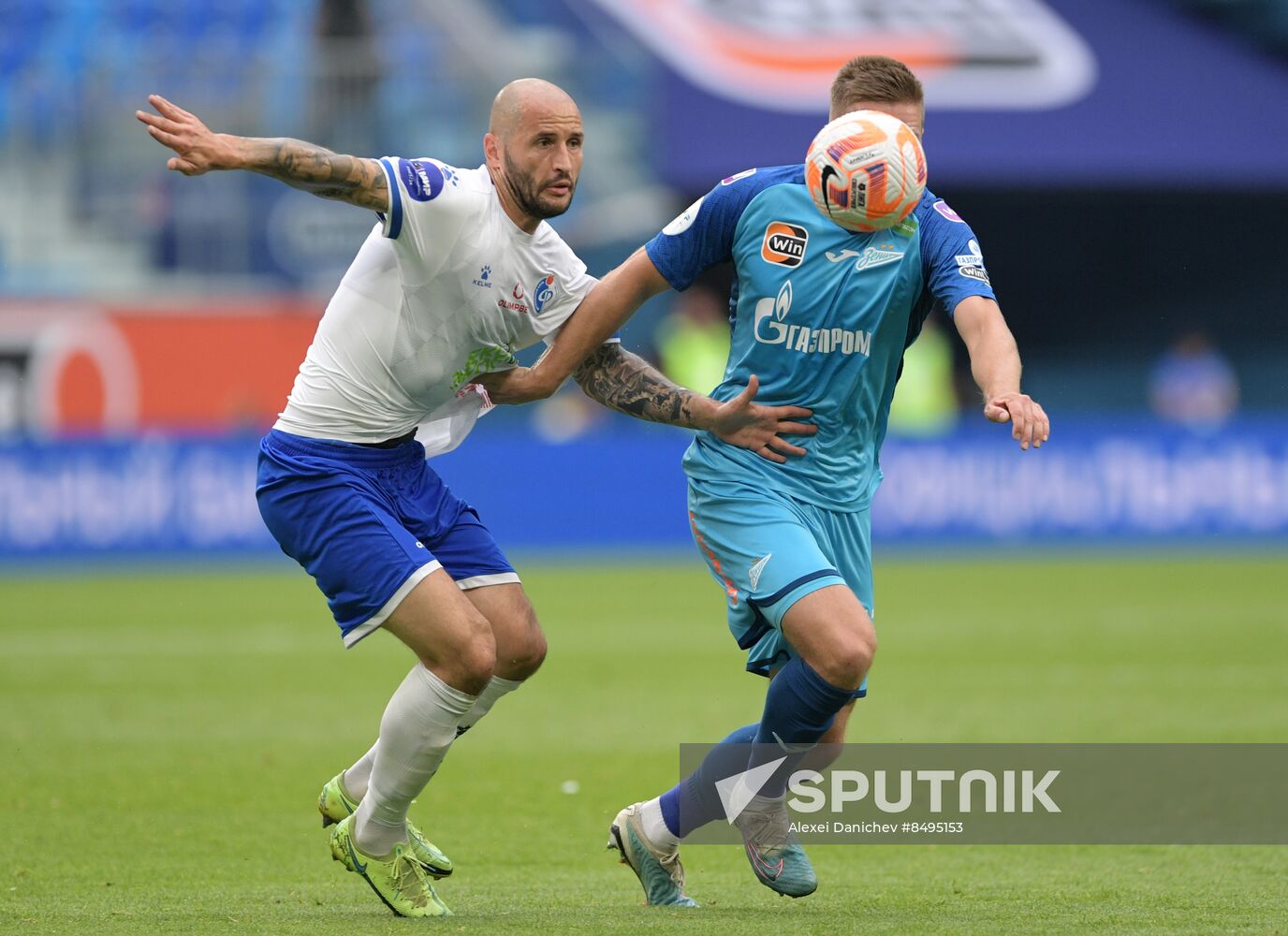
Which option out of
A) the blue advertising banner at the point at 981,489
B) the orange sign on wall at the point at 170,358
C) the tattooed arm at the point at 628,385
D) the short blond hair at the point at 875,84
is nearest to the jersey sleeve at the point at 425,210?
the tattooed arm at the point at 628,385

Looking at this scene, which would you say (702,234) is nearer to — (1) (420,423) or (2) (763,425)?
(2) (763,425)

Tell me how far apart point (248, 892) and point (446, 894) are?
2.21 feet

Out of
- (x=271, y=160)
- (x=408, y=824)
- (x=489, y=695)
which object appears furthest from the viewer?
(x=489, y=695)

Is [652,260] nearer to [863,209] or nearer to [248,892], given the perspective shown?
[863,209]

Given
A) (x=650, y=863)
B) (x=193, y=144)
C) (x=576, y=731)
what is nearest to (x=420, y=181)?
(x=193, y=144)

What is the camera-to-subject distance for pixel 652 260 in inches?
246

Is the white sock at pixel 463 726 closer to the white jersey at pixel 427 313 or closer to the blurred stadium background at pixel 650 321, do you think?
the white jersey at pixel 427 313

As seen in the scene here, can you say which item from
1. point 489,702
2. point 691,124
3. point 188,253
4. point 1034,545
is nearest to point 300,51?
point 188,253

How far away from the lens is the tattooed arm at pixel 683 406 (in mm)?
6141

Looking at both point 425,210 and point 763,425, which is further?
point 763,425

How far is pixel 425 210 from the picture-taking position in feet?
19.8

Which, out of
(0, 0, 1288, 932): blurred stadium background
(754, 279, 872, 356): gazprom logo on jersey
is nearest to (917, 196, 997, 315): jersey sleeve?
(754, 279, 872, 356): gazprom logo on jersey

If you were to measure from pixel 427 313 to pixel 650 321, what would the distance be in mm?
20421

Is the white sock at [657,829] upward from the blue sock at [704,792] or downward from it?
downward
